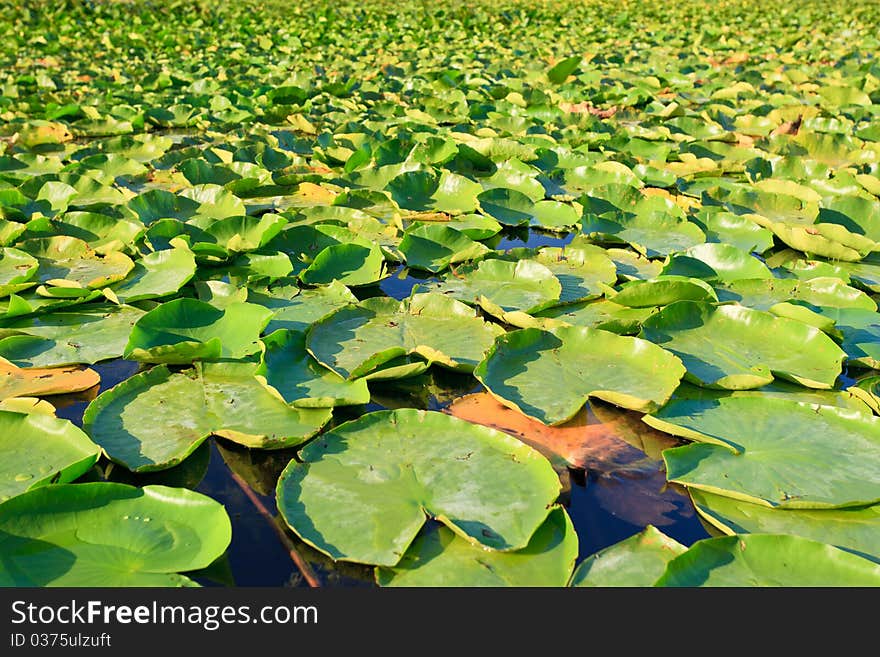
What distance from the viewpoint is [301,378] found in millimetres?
1819

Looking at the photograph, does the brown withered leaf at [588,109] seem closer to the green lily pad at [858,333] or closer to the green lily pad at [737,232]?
the green lily pad at [737,232]

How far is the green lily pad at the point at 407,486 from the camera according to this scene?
1292 mm

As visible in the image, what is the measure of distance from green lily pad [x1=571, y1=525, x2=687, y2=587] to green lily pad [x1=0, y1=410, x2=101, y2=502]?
3.28 ft

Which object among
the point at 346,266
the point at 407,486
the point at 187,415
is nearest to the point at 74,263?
the point at 346,266

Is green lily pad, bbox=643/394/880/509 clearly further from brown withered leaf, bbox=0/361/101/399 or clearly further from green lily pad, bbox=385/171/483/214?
green lily pad, bbox=385/171/483/214

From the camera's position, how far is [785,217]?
3078 mm

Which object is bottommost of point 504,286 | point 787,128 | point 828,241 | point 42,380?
point 42,380

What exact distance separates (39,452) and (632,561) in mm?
1212

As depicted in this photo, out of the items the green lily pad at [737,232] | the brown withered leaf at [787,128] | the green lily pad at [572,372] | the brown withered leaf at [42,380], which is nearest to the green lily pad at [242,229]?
the brown withered leaf at [42,380]

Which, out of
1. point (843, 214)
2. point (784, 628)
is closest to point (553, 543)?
point (784, 628)

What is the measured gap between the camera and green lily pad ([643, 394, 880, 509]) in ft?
4.69

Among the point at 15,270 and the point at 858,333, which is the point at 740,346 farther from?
the point at 15,270

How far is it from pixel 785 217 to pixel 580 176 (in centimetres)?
94

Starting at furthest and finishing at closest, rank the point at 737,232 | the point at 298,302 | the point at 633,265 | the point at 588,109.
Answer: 1. the point at 588,109
2. the point at 737,232
3. the point at 633,265
4. the point at 298,302
